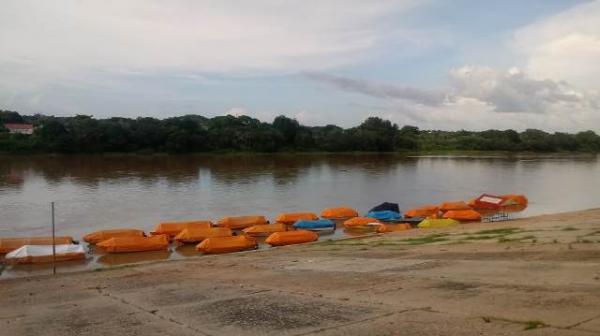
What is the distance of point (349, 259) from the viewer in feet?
54.6

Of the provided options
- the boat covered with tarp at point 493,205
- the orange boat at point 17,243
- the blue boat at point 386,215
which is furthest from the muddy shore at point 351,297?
the boat covered with tarp at point 493,205

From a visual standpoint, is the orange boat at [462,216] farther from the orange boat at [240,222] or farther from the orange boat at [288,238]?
the orange boat at [240,222]

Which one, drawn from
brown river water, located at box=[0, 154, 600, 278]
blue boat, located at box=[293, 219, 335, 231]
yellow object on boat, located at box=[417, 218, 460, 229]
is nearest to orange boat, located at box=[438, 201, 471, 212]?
brown river water, located at box=[0, 154, 600, 278]

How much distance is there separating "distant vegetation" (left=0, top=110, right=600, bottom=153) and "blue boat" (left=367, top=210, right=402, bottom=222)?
80510mm

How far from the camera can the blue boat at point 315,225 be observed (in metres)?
33.6

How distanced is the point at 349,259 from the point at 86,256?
50.5ft

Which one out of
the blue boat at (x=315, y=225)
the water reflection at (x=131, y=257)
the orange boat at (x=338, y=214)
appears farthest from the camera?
the orange boat at (x=338, y=214)

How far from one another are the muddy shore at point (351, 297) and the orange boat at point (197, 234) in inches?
492

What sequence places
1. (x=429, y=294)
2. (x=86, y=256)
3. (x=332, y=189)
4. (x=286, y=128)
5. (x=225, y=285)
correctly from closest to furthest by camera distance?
1. (x=429, y=294)
2. (x=225, y=285)
3. (x=86, y=256)
4. (x=332, y=189)
5. (x=286, y=128)

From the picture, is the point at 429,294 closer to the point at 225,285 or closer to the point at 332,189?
the point at 225,285

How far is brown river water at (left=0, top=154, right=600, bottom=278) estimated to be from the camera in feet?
127

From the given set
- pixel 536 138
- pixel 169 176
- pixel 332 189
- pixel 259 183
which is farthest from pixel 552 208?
pixel 536 138

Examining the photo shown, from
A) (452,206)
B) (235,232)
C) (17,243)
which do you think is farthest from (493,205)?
(17,243)

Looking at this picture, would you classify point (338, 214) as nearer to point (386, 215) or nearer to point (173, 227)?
point (386, 215)
